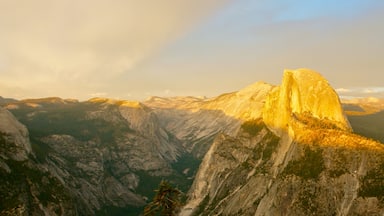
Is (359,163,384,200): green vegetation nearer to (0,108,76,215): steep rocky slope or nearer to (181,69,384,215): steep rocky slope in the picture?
(181,69,384,215): steep rocky slope

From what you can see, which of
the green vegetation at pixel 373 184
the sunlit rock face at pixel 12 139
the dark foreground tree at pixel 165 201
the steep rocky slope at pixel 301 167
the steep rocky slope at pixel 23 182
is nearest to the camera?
the dark foreground tree at pixel 165 201

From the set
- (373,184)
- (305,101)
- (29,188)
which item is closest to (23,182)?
(29,188)

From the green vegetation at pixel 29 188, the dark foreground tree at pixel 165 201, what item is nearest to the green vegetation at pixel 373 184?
the dark foreground tree at pixel 165 201

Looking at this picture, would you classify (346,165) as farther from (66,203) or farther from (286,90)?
(66,203)

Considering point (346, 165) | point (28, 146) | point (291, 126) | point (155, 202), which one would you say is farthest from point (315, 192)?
point (28, 146)

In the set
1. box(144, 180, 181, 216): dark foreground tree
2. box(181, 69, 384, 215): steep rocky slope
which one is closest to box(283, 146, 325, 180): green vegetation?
box(181, 69, 384, 215): steep rocky slope

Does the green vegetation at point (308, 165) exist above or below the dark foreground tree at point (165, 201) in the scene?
below

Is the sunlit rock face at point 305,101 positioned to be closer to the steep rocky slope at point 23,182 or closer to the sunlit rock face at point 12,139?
the steep rocky slope at point 23,182
